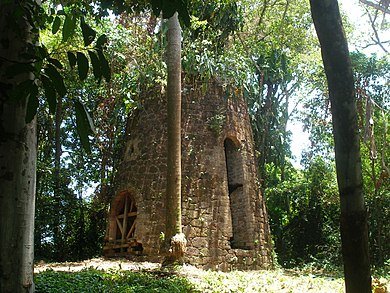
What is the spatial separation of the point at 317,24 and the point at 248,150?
30.8 ft

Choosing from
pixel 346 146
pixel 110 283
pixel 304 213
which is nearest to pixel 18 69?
pixel 346 146

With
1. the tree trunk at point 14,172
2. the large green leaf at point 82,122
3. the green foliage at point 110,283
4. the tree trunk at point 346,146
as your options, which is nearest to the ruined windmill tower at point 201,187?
the green foliage at point 110,283

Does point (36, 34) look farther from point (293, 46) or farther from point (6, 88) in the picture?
point (293, 46)

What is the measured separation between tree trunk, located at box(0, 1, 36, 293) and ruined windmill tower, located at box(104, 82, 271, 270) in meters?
8.06

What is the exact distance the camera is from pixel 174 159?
8.17 m

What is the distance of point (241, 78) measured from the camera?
35.2ft

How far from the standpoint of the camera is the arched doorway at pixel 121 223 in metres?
11.0

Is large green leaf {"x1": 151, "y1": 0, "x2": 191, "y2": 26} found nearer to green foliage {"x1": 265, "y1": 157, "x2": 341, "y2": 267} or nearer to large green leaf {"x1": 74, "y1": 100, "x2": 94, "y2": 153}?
large green leaf {"x1": 74, "y1": 100, "x2": 94, "y2": 153}

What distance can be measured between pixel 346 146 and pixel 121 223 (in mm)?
10097

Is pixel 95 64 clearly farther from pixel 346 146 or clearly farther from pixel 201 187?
pixel 201 187

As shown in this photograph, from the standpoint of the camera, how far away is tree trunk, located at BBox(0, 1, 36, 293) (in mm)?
1609

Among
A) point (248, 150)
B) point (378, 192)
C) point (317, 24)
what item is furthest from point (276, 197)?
point (317, 24)

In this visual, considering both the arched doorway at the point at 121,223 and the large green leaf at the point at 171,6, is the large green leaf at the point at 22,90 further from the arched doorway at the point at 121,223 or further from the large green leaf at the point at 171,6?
the arched doorway at the point at 121,223

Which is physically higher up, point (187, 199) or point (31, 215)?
point (187, 199)
